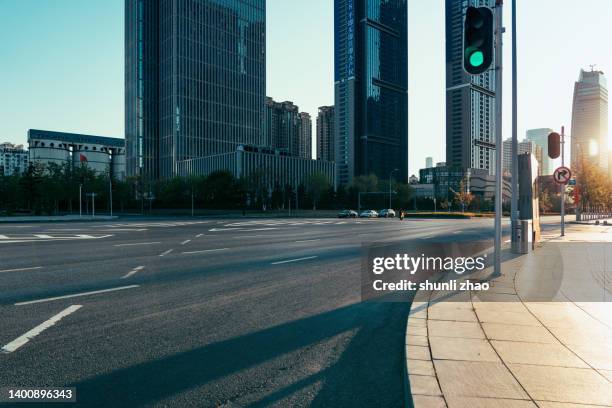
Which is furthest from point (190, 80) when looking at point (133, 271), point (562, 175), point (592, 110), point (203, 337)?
point (203, 337)

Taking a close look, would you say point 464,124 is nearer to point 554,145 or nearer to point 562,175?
point 562,175

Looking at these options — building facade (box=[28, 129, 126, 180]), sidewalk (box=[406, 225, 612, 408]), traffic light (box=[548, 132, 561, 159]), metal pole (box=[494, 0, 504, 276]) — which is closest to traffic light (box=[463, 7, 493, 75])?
metal pole (box=[494, 0, 504, 276])

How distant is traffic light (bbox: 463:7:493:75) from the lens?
7.23 metres

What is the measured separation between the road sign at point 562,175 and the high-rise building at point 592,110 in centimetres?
6844

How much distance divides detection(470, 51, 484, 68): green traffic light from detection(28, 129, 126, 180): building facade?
149 metres

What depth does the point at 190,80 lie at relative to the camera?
441 ft

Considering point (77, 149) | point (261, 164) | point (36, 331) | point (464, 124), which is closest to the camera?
point (36, 331)

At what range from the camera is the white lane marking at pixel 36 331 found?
4398mm

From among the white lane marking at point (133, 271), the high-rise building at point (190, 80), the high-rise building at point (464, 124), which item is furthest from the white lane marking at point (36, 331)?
the high-rise building at point (464, 124)

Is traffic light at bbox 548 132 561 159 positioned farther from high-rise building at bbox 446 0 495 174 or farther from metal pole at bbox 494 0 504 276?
high-rise building at bbox 446 0 495 174

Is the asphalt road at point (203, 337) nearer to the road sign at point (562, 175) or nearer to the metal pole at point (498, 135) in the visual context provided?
the metal pole at point (498, 135)

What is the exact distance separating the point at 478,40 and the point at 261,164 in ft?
400

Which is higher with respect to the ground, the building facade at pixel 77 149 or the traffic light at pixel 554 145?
the building facade at pixel 77 149

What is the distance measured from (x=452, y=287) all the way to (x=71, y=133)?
181578mm
